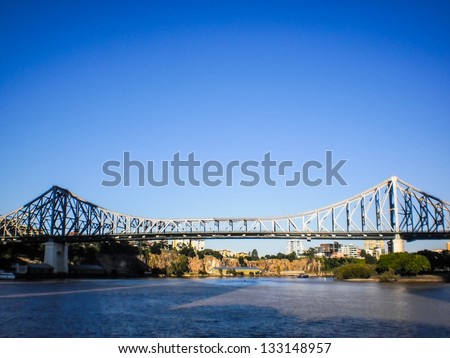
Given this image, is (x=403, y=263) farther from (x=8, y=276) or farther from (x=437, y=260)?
(x=8, y=276)

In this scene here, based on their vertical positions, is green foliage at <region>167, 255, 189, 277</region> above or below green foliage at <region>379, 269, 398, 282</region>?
below

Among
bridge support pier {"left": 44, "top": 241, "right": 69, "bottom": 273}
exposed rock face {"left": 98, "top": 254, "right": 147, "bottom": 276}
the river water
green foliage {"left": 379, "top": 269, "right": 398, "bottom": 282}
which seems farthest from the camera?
exposed rock face {"left": 98, "top": 254, "right": 147, "bottom": 276}

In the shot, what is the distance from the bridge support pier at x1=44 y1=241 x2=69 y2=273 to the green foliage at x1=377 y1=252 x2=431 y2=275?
55634 mm

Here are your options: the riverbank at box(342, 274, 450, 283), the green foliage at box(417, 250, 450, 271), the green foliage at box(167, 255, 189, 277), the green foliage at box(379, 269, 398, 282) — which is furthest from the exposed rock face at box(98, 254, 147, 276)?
the riverbank at box(342, 274, 450, 283)

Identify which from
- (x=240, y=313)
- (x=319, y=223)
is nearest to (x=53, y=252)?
(x=319, y=223)

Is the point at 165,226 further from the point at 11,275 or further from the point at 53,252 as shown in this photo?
the point at 11,275

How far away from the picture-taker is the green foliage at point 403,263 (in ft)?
251

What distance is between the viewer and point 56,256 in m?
96.2

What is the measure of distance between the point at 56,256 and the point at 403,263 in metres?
59.4

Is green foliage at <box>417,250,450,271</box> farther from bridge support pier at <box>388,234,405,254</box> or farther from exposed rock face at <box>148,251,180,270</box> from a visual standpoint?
exposed rock face at <box>148,251,180,270</box>

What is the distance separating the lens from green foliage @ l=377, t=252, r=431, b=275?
7662 centimetres

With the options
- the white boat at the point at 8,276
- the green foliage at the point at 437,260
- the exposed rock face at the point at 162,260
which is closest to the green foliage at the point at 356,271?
the green foliage at the point at 437,260

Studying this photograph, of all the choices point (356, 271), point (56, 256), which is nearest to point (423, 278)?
point (356, 271)
